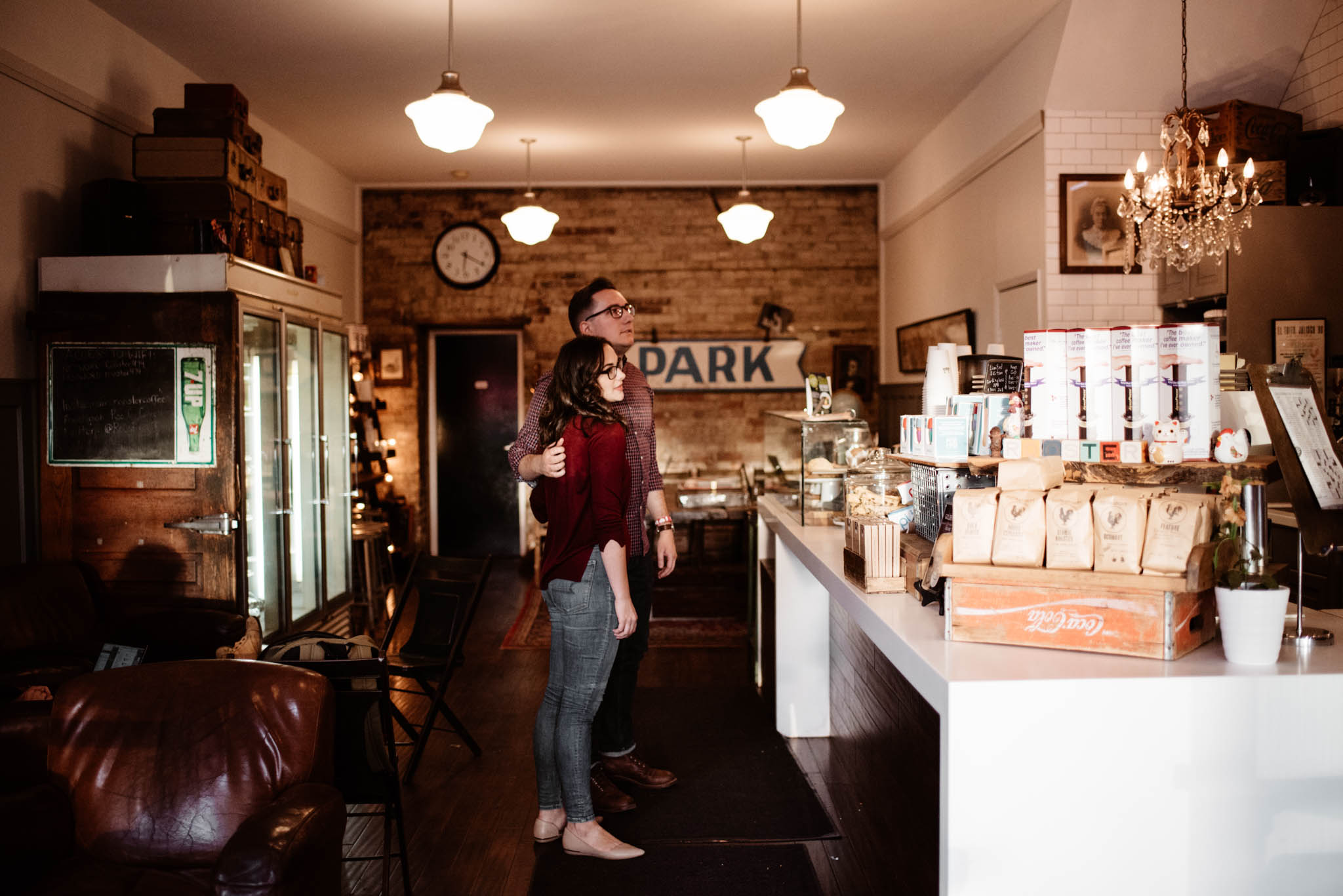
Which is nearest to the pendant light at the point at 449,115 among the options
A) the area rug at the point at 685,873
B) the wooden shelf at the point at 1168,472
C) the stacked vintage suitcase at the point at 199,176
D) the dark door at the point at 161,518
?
the stacked vintage suitcase at the point at 199,176

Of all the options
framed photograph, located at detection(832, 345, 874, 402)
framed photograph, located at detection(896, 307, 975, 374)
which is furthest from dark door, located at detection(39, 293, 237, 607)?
framed photograph, located at detection(832, 345, 874, 402)

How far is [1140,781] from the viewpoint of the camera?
1.80 meters

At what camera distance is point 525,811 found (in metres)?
3.45

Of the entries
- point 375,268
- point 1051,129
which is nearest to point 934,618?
point 1051,129

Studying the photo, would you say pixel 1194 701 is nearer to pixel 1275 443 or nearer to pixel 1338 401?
pixel 1275 443

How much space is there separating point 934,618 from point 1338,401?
3.41 metres

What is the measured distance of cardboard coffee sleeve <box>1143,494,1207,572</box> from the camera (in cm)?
189

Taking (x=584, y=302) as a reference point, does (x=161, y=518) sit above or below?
below

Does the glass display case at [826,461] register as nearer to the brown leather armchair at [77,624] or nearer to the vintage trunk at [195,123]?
the brown leather armchair at [77,624]

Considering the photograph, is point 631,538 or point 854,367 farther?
point 854,367

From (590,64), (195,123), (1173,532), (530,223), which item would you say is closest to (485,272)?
(530,223)

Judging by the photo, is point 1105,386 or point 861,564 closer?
point 1105,386

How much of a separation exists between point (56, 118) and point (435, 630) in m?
3.13

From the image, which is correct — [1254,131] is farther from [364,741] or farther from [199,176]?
[199,176]
